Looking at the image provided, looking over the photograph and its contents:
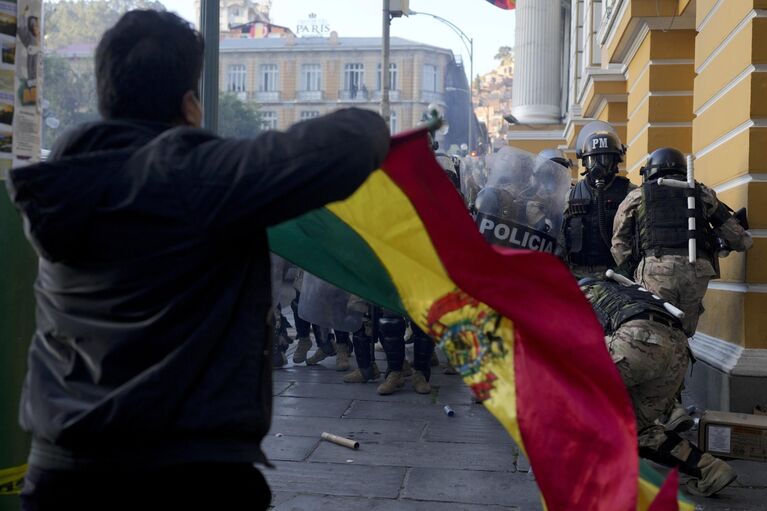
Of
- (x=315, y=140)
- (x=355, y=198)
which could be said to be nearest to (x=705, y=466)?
(x=355, y=198)

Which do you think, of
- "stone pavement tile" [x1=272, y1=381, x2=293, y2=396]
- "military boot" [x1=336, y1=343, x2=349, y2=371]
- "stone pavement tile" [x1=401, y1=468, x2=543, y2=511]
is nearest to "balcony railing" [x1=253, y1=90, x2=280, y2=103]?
"military boot" [x1=336, y1=343, x2=349, y2=371]

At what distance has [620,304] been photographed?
503 centimetres

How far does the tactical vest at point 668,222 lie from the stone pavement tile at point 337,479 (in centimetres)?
232

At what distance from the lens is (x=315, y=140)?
170 cm

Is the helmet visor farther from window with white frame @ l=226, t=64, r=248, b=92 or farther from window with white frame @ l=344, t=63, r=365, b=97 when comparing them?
window with white frame @ l=226, t=64, r=248, b=92

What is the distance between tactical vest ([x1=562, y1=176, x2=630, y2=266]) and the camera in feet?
23.1

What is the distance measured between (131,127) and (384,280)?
1.08 metres

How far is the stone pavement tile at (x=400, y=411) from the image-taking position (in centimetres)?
734

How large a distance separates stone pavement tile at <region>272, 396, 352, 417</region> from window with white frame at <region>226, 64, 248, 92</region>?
261ft

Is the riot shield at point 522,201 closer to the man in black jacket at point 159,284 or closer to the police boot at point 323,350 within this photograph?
the police boot at point 323,350

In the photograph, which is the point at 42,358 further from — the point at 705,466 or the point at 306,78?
the point at 306,78

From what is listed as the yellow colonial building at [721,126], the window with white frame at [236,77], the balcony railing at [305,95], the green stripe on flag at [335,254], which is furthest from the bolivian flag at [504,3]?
the window with white frame at [236,77]

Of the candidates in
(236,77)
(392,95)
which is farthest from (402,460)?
(392,95)

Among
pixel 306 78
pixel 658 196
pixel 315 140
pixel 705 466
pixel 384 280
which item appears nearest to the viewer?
pixel 315 140
